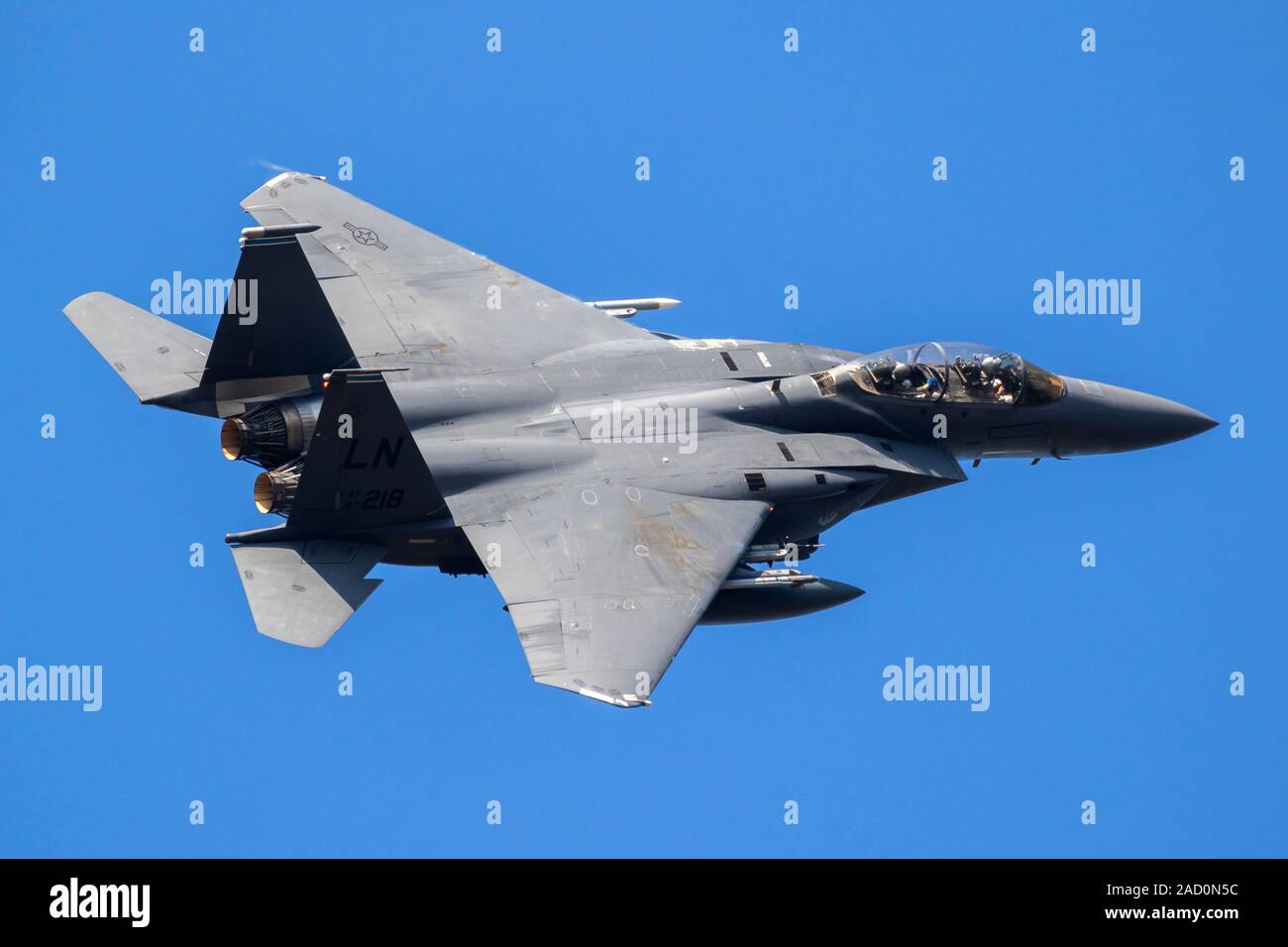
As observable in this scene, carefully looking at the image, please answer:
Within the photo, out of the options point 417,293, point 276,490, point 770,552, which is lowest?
point 770,552

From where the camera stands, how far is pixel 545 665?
25922mm

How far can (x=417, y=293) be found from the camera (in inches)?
1251

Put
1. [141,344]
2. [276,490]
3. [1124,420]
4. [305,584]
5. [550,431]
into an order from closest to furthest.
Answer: [305,584]
[276,490]
[550,431]
[141,344]
[1124,420]

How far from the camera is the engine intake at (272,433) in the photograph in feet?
95.0

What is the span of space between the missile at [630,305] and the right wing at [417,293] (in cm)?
64

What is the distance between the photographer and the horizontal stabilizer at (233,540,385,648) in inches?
1064

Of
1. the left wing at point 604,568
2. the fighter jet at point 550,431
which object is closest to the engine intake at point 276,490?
the fighter jet at point 550,431

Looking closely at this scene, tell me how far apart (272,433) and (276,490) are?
3.30 feet

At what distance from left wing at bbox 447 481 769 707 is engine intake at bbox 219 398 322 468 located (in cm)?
210

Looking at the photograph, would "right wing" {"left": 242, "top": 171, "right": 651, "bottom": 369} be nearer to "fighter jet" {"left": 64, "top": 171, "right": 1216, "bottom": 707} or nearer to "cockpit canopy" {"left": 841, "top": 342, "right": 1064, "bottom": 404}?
"fighter jet" {"left": 64, "top": 171, "right": 1216, "bottom": 707}

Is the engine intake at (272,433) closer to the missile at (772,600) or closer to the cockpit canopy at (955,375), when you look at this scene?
the missile at (772,600)

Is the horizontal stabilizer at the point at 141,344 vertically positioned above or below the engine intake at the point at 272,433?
above

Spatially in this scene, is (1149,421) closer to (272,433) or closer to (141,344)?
(272,433)

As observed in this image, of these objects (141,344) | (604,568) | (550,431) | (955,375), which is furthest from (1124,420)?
(141,344)
